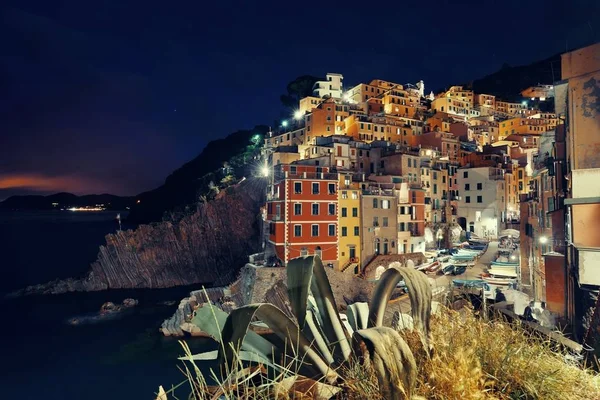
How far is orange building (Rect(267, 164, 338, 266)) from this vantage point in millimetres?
26984

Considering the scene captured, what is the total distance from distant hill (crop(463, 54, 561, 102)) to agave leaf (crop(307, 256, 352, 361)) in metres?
98.0

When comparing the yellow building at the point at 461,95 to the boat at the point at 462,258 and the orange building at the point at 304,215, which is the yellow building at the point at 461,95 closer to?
the boat at the point at 462,258

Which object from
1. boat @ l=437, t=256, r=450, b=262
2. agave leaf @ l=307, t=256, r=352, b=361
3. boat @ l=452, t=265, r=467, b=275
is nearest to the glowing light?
boat @ l=437, t=256, r=450, b=262

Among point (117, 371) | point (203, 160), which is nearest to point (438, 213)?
point (117, 371)

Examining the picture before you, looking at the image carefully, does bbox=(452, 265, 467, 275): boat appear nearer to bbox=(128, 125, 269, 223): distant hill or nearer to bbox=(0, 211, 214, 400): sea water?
bbox=(0, 211, 214, 400): sea water

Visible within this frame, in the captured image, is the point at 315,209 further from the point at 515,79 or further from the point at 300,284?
the point at 515,79

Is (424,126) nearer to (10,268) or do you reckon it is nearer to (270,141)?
(270,141)

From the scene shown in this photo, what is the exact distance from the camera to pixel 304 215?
2750 cm

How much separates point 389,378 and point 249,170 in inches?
2158

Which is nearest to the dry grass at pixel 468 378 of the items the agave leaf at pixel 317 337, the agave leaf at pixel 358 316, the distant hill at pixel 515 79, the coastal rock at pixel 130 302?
the agave leaf at pixel 317 337

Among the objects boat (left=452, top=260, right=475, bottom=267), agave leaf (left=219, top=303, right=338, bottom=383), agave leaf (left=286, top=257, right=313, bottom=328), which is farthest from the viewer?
boat (left=452, top=260, right=475, bottom=267)

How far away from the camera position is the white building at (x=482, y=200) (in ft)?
132

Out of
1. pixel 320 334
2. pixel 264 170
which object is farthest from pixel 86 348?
pixel 264 170

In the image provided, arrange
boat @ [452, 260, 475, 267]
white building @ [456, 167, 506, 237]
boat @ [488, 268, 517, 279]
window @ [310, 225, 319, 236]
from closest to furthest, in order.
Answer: boat @ [488, 268, 517, 279], boat @ [452, 260, 475, 267], window @ [310, 225, 319, 236], white building @ [456, 167, 506, 237]
